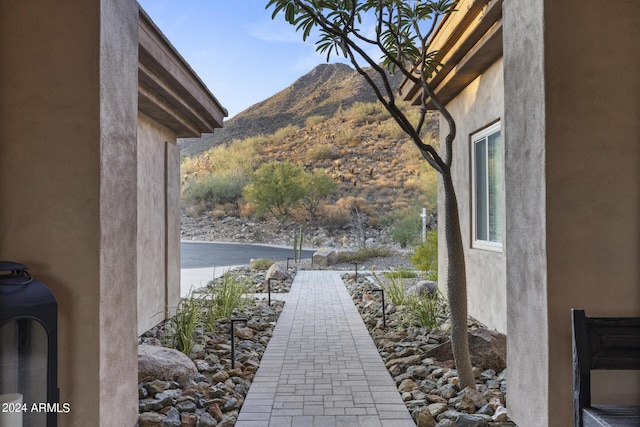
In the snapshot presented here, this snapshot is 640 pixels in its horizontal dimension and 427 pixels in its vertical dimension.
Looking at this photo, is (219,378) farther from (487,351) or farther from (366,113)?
(366,113)

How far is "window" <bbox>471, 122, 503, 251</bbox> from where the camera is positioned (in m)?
5.45

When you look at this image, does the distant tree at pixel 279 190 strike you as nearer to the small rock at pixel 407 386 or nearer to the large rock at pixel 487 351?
the large rock at pixel 487 351

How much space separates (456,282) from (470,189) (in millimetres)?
3008

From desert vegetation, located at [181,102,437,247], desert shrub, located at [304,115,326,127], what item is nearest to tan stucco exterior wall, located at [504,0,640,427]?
desert vegetation, located at [181,102,437,247]

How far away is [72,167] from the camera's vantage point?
8.24 feet

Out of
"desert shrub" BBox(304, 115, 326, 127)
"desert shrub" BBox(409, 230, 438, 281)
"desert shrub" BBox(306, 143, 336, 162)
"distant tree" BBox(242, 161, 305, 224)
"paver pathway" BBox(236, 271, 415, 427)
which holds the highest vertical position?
"desert shrub" BBox(304, 115, 326, 127)

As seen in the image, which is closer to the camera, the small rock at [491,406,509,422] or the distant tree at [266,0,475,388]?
the small rock at [491,406,509,422]

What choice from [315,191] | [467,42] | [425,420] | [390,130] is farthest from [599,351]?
[390,130]

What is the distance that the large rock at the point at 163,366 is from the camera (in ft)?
12.4

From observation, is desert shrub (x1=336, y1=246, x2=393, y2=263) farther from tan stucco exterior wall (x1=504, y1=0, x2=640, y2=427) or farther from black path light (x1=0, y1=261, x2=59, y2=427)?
black path light (x1=0, y1=261, x2=59, y2=427)

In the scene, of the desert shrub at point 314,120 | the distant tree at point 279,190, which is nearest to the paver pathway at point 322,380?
the distant tree at point 279,190

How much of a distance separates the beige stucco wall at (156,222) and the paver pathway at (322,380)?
1.66 meters

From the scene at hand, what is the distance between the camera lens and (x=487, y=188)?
19.1 feet

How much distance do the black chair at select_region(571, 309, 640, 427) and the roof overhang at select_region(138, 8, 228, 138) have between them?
146 inches
